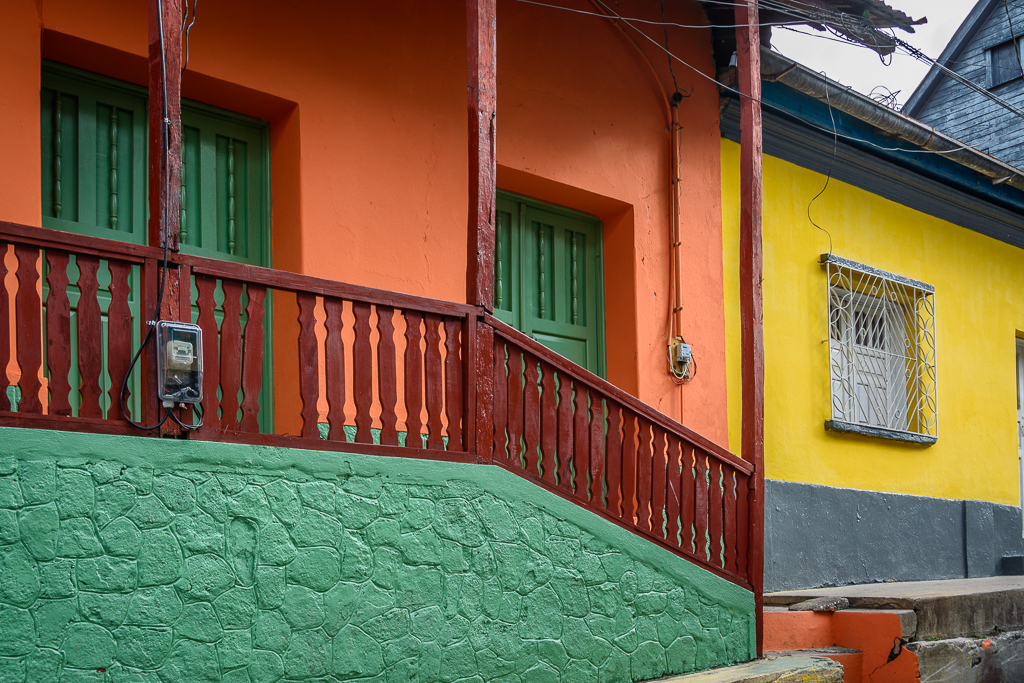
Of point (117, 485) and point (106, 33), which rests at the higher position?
point (106, 33)

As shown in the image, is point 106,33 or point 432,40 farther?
point 432,40

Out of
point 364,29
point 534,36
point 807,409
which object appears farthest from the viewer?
point 807,409

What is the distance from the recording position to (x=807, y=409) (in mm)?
8289

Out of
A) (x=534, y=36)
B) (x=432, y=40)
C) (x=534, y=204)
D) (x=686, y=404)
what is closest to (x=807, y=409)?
(x=686, y=404)

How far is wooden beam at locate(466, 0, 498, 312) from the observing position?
4.93m

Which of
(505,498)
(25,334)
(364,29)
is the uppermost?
(364,29)

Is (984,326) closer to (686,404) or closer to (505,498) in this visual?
(686,404)

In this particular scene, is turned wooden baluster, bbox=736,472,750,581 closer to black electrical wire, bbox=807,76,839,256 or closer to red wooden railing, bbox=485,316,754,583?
red wooden railing, bbox=485,316,754,583

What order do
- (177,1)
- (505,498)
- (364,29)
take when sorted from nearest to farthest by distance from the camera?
(177,1) → (505,498) → (364,29)

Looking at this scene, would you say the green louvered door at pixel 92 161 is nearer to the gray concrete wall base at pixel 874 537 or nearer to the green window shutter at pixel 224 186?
the green window shutter at pixel 224 186

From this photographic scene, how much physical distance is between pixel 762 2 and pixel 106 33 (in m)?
4.60

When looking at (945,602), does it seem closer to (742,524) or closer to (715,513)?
(742,524)

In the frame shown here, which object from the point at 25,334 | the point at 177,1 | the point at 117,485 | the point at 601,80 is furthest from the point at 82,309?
the point at 601,80

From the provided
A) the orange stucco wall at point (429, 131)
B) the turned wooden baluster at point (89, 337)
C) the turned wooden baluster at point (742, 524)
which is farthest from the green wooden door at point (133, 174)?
the turned wooden baluster at point (742, 524)
